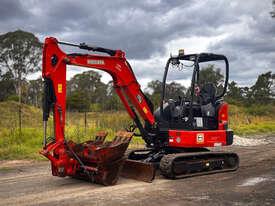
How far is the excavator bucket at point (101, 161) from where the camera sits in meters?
8.55

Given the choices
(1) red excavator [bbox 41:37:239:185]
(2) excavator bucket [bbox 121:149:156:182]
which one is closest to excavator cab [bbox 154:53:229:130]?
(1) red excavator [bbox 41:37:239:185]

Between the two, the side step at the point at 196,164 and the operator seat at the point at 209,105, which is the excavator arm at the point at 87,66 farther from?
the operator seat at the point at 209,105

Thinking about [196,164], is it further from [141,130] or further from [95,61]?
[95,61]

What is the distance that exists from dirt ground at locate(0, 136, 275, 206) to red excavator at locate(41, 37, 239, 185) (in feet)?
1.11

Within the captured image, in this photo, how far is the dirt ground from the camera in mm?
7418

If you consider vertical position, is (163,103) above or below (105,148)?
above

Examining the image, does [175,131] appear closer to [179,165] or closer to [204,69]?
[179,165]

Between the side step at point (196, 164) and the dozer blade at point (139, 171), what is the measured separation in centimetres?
34

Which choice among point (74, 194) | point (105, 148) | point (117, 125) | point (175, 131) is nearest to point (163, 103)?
point (175, 131)

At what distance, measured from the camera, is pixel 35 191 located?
8312mm

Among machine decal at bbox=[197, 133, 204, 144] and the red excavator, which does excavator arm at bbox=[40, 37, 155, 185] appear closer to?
the red excavator

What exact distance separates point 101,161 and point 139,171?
128cm

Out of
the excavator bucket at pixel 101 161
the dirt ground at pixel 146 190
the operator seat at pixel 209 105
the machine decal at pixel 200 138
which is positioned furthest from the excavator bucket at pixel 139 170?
the operator seat at pixel 209 105

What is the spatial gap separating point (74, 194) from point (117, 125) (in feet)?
37.1
